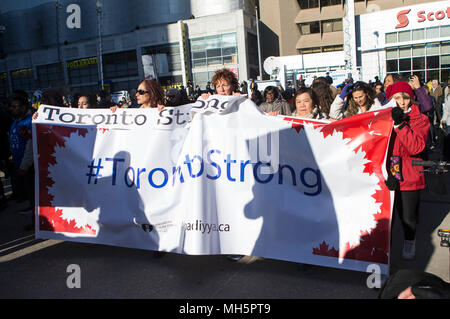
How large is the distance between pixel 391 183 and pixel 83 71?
178 ft

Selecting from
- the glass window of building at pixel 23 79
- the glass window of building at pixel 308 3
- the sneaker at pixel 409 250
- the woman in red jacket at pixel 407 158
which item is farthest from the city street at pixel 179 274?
the glass window of building at pixel 23 79

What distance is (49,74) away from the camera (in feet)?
180

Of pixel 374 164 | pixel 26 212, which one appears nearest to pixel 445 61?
pixel 374 164

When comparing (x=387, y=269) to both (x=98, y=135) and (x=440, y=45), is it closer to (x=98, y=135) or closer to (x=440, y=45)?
(x=98, y=135)

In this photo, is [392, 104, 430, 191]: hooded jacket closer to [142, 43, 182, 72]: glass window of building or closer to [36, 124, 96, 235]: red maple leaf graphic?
[36, 124, 96, 235]: red maple leaf graphic

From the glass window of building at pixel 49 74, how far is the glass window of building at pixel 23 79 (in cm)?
188

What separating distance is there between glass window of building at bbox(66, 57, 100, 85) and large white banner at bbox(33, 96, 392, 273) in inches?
1950

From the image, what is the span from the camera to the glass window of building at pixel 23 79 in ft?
186

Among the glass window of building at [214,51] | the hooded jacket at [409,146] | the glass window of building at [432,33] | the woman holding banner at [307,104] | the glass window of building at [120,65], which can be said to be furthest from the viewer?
the glass window of building at [120,65]

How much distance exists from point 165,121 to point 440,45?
103 feet

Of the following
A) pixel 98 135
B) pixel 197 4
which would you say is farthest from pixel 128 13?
pixel 98 135

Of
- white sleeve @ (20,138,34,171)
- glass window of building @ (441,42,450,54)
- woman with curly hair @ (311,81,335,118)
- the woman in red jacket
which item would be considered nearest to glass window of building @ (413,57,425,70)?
glass window of building @ (441,42,450,54)

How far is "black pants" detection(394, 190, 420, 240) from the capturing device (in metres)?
3.46

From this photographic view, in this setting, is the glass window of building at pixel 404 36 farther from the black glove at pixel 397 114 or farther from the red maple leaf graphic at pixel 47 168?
the red maple leaf graphic at pixel 47 168
